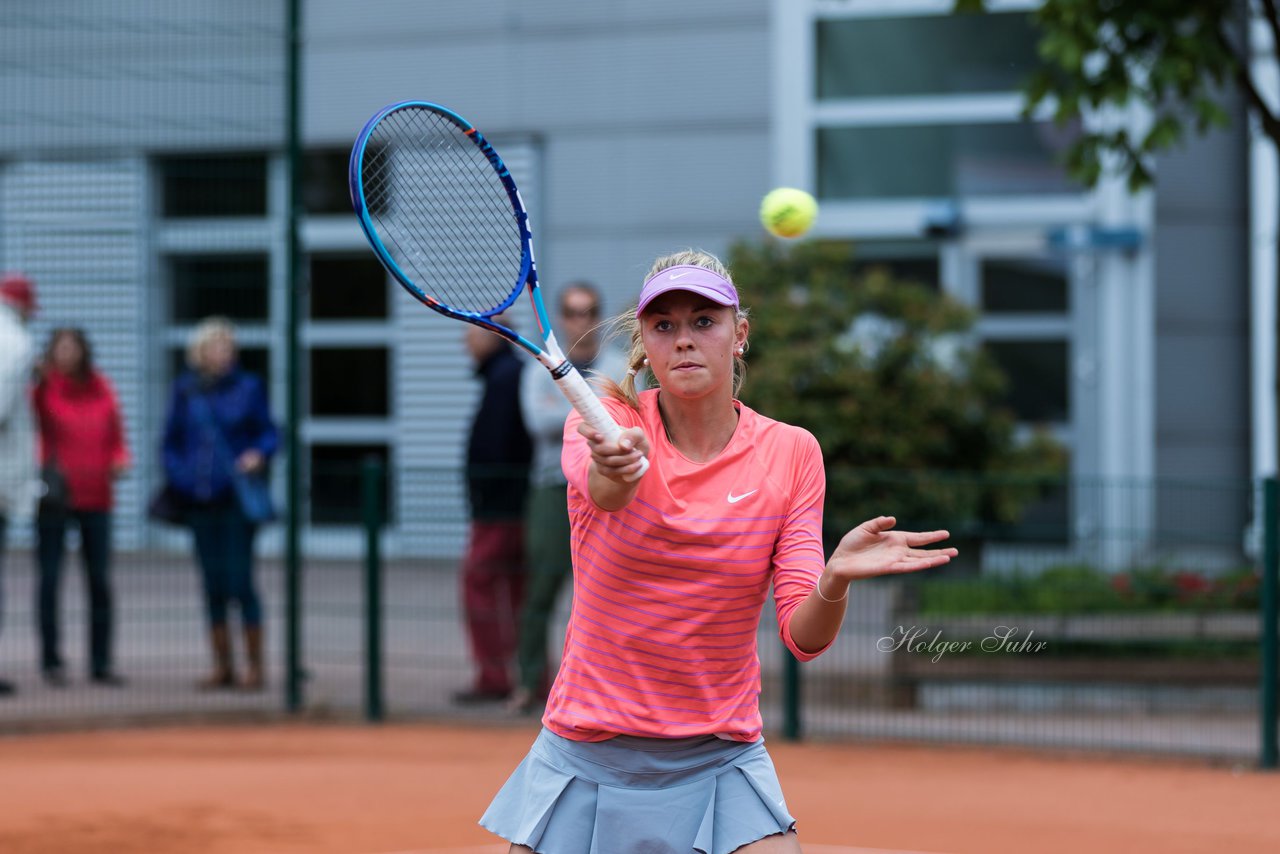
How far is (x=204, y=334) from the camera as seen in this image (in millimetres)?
8828

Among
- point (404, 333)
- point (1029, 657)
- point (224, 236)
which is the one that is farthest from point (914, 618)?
point (404, 333)

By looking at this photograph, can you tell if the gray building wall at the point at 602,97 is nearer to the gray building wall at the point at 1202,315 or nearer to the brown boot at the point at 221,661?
Answer: the gray building wall at the point at 1202,315

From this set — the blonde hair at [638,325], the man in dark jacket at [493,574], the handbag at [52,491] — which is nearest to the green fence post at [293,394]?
the man in dark jacket at [493,574]

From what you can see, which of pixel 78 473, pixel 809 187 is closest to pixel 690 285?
pixel 78 473

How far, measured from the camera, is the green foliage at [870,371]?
10.2m

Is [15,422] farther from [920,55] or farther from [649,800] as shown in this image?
[920,55]

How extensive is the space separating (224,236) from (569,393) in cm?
566

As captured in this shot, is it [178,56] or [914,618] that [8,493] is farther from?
[914,618]

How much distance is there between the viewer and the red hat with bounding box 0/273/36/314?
27.9 ft

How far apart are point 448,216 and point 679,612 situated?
3.95 ft

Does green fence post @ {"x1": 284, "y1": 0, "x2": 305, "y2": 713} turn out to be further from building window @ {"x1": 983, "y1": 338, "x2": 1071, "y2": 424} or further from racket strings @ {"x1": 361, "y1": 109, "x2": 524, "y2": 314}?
building window @ {"x1": 983, "y1": 338, "x2": 1071, "y2": 424}

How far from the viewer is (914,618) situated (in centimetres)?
798

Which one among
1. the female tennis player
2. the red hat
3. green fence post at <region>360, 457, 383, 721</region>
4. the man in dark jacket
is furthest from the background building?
the female tennis player

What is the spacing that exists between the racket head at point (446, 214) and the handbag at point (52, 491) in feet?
16.8
